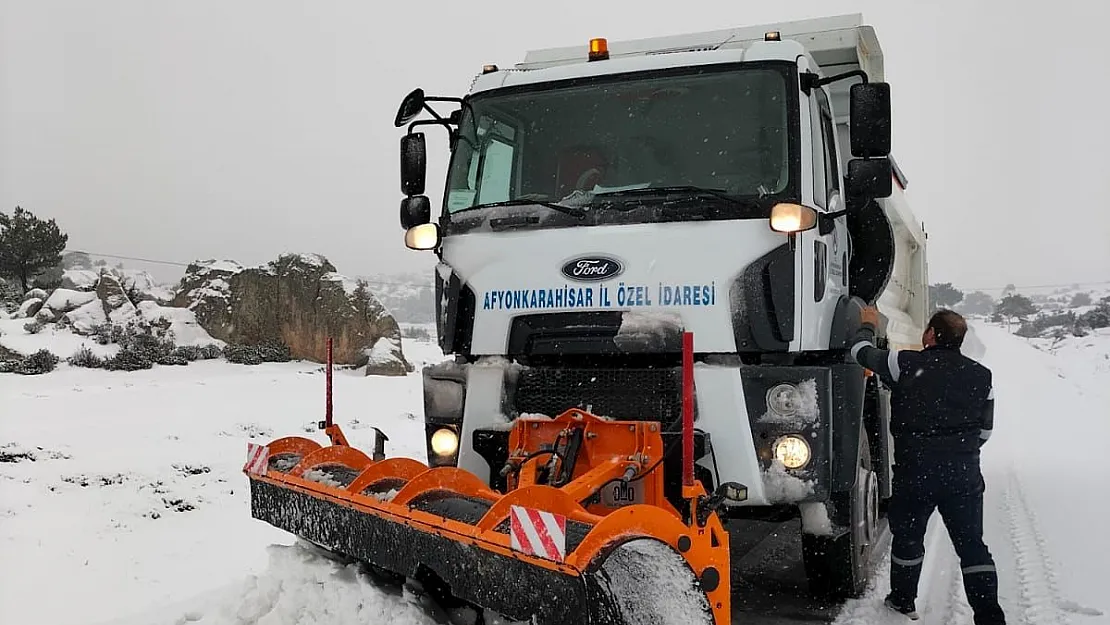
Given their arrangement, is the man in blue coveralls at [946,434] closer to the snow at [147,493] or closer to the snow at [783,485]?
the snow at [783,485]

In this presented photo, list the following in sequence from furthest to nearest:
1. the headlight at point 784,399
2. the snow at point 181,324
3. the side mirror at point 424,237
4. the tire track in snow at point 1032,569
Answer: the snow at point 181,324 → the side mirror at point 424,237 → the tire track in snow at point 1032,569 → the headlight at point 784,399

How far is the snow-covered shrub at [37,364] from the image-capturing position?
41.9ft

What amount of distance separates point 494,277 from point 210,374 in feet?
36.9

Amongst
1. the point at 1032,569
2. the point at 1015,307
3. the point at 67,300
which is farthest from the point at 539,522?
the point at 1015,307

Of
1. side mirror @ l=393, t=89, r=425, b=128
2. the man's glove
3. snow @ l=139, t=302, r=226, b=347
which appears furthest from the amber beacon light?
snow @ l=139, t=302, r=226, b=347

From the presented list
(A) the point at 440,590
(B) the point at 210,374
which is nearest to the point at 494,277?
(A) the point at 440,590

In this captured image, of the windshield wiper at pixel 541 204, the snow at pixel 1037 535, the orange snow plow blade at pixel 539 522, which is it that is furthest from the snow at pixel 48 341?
the snow at pixel 1037 535

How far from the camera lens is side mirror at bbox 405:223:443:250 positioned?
16.0 ft

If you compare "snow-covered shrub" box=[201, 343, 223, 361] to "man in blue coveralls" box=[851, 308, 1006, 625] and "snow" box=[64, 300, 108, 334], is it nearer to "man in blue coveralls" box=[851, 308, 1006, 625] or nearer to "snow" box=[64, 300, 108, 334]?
"snow" box=[64, 300, 108, 334]

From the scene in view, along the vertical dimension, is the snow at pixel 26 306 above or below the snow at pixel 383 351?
above

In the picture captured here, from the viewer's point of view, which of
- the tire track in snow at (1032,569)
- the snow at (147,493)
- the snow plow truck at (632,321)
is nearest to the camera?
the snow plow truck at (632,321)

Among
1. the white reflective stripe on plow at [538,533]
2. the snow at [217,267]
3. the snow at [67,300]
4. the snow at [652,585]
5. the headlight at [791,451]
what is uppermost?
the snow at [217,267]

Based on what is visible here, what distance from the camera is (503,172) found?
4.94 meters

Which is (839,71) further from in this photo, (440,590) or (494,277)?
(440,590)
